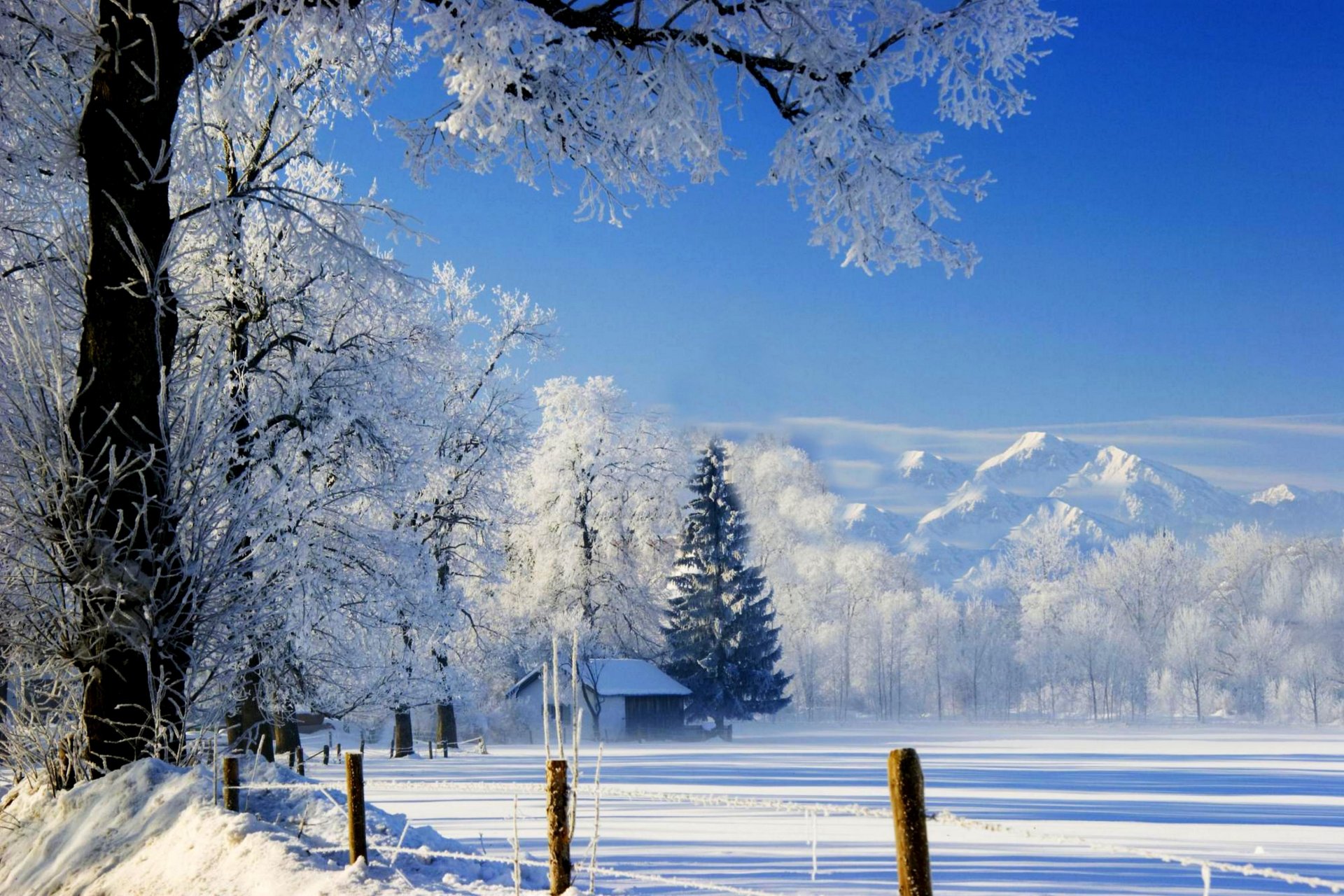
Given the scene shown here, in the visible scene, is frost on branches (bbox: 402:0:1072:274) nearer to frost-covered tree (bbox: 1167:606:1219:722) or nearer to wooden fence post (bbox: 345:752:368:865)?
wooden fence post (bbox: 345:752:368:865)

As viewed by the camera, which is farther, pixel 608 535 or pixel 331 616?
pixel 608 535

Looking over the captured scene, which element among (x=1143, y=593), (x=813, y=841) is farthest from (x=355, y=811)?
(x=1143, y=593)

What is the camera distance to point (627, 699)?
45.1 meters

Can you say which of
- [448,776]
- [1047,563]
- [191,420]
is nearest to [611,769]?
[448,776]

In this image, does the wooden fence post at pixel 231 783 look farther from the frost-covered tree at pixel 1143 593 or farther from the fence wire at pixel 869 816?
the frost-covered tree at pixel 1143 593

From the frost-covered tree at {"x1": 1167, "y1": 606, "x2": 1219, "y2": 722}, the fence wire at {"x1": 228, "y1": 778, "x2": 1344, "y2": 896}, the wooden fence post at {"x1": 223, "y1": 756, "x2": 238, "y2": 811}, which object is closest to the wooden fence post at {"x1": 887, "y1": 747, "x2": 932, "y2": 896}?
the fence wire at {"x1": 228, "y1": 778, "x2": 1344, "y2": 896}

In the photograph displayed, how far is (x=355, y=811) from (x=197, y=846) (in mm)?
963

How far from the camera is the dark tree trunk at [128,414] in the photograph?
771 centimetres

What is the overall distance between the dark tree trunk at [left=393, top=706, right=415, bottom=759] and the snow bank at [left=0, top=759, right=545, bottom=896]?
2134 cm

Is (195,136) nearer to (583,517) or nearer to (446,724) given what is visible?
(446,724)

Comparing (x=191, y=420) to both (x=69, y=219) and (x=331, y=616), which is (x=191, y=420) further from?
(x=331, y=616)

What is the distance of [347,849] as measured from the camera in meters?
7.10

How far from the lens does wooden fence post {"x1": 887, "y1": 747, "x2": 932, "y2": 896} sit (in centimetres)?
437

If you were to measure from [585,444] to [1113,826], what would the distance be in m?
30.7
